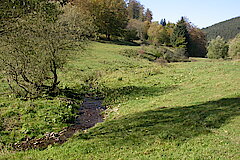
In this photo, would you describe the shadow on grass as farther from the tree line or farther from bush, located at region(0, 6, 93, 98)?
bush, located at region(0, 6, 93, 98)

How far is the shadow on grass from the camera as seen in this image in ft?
36.6

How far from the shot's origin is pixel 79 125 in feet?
51.0

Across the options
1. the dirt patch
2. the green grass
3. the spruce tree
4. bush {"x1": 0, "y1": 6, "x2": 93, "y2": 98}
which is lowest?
the dirt patch

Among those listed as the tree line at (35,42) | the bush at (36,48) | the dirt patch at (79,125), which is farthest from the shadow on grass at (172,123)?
the bush at (36,48)

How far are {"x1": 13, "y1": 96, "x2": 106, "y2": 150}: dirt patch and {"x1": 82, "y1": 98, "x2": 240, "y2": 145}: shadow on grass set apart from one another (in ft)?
5.58

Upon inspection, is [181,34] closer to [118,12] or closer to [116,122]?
[118,12]

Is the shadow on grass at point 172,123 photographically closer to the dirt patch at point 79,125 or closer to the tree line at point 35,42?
the dirt patch at point 79,125

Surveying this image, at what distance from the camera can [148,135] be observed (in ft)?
37.4

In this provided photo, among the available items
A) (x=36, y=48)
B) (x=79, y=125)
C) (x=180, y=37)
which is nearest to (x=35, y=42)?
(x=36, y=48)

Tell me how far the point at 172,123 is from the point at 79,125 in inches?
259

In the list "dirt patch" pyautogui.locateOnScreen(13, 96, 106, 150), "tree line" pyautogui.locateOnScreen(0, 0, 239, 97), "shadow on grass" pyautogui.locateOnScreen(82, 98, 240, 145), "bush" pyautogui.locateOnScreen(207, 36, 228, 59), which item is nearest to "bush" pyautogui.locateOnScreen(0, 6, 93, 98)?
"tree line" pyautogui.locateOnScreen(0, 0, 239, 97)

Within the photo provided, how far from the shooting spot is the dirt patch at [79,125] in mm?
12266

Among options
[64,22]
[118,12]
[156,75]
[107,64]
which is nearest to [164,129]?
[64,22]

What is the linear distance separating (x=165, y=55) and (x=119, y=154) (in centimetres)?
4984
